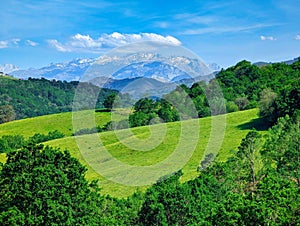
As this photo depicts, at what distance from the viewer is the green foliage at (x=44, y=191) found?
3247 cm

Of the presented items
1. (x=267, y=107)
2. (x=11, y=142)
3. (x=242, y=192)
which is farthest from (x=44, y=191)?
(x=11, y=142)

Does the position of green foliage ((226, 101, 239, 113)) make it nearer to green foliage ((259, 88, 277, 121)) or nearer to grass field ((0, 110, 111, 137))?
green foliage ((259, 88, 277, 121))

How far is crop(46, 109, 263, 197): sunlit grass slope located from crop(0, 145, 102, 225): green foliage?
2999cm

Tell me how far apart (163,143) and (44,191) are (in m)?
60.3

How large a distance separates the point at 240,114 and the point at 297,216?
87.3m

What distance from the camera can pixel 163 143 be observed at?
92.2 m

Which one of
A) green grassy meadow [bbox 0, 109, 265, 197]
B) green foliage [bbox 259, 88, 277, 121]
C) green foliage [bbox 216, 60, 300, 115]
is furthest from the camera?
green foliage [bbox 216, 60, 300, 115]

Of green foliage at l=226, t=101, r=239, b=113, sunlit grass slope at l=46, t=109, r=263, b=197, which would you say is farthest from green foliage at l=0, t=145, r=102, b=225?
green foliage at l=226, t=101, r=239, b=113

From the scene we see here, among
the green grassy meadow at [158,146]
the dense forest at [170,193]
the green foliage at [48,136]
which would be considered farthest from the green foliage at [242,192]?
the green foliage at [48,136]

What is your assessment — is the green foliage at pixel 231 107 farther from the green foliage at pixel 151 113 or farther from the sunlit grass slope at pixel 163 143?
the sunlit grass slope at pixel 163 143

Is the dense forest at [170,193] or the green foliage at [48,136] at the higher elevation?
the green foliage at [48,136]

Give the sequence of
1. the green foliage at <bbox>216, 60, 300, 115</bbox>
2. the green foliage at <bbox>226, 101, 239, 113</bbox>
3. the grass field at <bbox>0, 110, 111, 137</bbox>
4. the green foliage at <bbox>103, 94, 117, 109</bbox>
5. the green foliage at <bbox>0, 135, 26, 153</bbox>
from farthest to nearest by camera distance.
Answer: the green foliage at <bbox>103, 94, 117, 109</bbox>
the grass field at <bbox>0, 110, 111, 137</bbox>
the green foliage at <bbox>216, 60, 300, 115</bbox>
the green foliage at <bbox>226, 101, 239, 113</bbox>
the green foliage at <bbox>0, 135, 26, 153</bbox>

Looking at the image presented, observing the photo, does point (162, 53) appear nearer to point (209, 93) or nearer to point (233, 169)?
point (233, 169)

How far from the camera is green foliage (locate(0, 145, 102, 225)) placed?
32469mm
